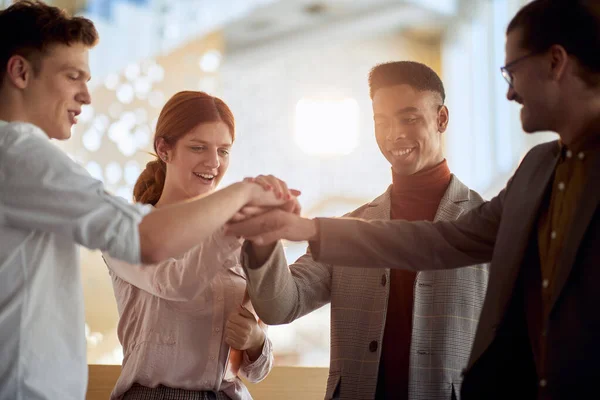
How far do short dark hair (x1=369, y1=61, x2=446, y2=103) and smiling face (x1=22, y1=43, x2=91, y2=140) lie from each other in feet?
3.16

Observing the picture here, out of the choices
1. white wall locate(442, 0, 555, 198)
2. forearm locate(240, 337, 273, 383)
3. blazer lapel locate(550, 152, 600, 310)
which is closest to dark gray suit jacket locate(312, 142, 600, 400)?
blazer lapel locate(550, 152, 600, 310)

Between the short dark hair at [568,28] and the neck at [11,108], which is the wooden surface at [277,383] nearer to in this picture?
the neck at [11,108]

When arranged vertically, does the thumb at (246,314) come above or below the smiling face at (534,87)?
below

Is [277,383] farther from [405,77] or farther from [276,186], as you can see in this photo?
[405,77]

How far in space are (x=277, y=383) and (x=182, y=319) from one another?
0.72 m

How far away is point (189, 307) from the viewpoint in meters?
1.95

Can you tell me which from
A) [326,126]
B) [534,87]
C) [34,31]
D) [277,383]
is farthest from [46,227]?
[326,126]

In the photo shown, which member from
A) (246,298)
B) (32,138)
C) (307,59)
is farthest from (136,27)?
(32,138)

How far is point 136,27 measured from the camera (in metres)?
4.38

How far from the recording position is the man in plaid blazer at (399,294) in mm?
1864

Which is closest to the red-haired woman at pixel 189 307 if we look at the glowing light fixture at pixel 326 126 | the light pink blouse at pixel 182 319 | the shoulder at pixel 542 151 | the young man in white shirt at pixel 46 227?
the light pink blouse at pixel 182 319

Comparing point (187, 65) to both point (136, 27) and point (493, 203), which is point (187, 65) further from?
point (493, 203)

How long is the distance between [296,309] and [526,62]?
2.97 feet

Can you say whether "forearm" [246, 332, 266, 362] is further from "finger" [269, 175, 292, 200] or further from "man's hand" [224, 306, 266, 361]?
"finger" [269, 175, 292, 200]
